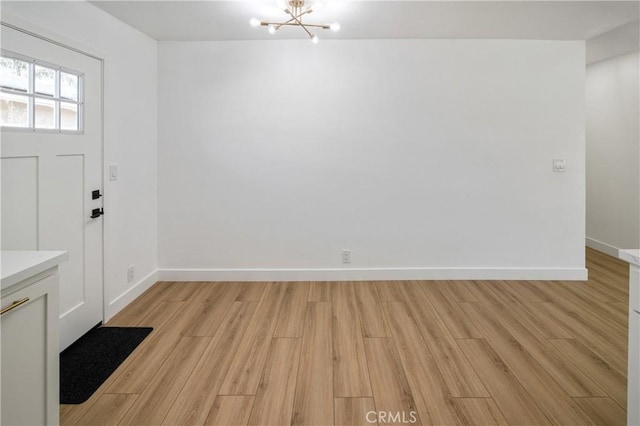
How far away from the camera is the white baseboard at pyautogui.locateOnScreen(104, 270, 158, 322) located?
3.20m

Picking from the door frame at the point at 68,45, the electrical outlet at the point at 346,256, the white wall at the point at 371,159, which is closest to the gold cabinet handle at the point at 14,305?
the door frame at the point at 68,45

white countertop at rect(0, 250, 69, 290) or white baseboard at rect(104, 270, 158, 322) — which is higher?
white countertop at rect(0, 250, 69, 290)

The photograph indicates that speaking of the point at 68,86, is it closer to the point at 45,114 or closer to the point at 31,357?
the point at 45,114

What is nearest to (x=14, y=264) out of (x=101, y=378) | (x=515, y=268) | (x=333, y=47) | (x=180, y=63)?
(x=101, y=378)

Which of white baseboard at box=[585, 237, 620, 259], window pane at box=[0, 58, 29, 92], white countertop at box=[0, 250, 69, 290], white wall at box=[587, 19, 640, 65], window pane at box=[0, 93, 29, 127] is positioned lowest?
white baseboard at box=[585, 237, 620, 259]

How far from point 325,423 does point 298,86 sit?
311cm

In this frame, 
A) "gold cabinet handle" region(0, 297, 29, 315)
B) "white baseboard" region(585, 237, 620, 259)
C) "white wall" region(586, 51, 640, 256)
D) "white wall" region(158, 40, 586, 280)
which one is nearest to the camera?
"gold cabinet handle" region(0, 297, 29, 315)

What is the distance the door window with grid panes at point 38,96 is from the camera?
7.08 ft

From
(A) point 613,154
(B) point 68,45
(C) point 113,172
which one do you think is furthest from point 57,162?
(A) point 613,154

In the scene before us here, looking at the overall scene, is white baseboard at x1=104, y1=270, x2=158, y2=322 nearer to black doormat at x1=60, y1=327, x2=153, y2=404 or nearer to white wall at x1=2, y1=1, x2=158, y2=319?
white wall at x1=2, y1=1, x2=158, y2=319

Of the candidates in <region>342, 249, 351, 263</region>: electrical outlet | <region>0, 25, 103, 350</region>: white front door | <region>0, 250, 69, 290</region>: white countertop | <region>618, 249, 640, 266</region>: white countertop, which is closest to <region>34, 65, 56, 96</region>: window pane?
<region>0, 25, 103, 350</region>: white front door

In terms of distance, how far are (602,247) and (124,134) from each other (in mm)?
5914

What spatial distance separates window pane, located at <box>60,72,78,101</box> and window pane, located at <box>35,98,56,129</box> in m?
0.15

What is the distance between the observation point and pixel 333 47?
13.0 ft
